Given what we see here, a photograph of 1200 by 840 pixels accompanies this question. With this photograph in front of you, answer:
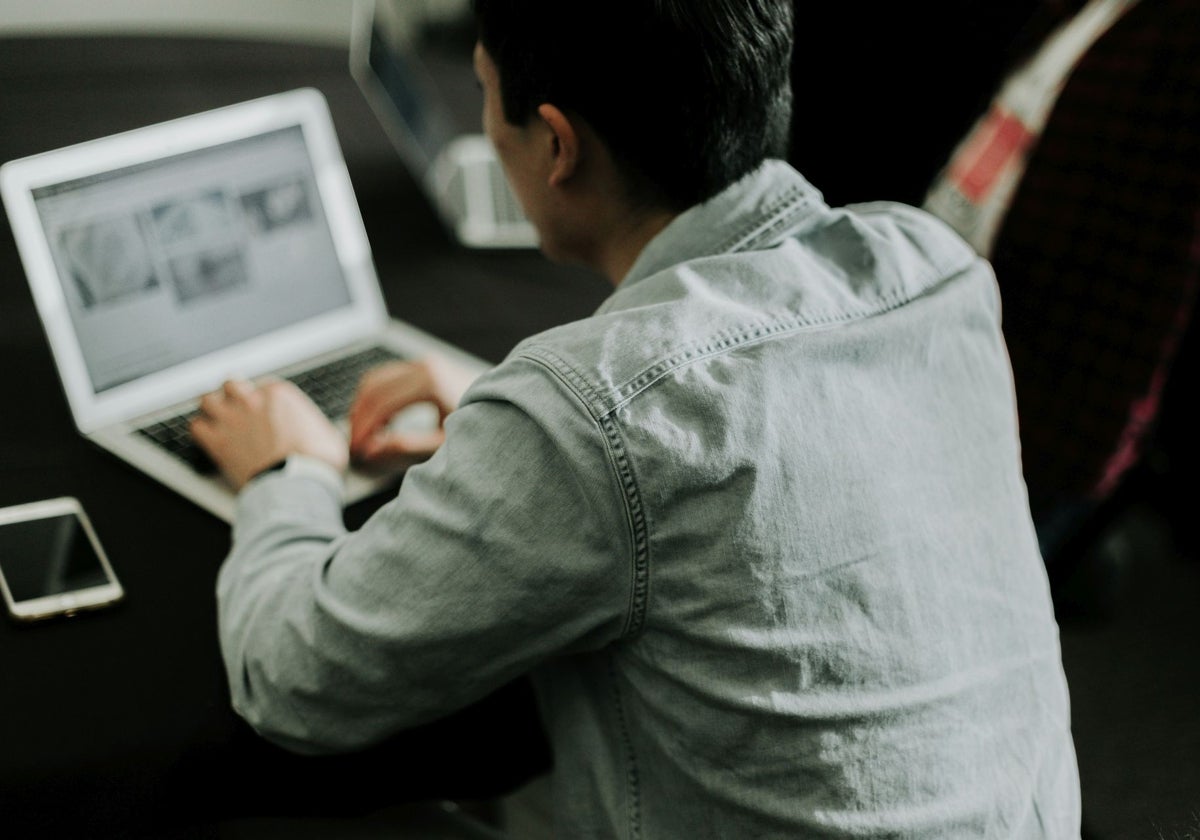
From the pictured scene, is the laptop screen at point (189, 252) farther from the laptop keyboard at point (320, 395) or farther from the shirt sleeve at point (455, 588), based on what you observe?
the shirt sleeve at point (455, 588)

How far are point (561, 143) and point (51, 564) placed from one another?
498 millimetres

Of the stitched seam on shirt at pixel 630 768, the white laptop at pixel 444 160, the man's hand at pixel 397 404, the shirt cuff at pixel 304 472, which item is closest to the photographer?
the stitched seam on shirt at pixel 630 768

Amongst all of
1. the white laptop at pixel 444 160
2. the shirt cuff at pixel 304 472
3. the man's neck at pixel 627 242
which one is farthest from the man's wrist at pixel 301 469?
the white laptop at pixel 444 160

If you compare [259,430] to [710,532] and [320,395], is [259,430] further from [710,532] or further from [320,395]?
[710,532]

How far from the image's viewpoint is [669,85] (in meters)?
0.76

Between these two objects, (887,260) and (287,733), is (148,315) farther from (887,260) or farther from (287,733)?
(887,260)

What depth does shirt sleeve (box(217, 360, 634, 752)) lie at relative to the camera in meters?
0.66

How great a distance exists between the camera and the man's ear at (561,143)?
796 millimetres

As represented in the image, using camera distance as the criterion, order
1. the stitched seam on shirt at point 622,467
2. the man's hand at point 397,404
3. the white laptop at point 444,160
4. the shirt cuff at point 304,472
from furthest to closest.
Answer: the white laptop at point 444,160
the man's hand at point 397,404
the shirt cuff at point 304,472
the stitched seam on shirt at point 622,467

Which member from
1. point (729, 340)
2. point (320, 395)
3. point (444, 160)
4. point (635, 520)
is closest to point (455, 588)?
point (635, 520)

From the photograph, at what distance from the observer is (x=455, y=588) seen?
0.68m

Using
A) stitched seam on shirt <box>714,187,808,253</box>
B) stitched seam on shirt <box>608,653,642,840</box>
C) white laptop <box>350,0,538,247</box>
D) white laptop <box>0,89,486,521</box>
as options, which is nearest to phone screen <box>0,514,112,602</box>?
white laptop <box>0,89,486,521</box>

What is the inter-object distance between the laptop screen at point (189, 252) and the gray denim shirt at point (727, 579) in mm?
359

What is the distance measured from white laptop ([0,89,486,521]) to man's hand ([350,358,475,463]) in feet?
0.09
